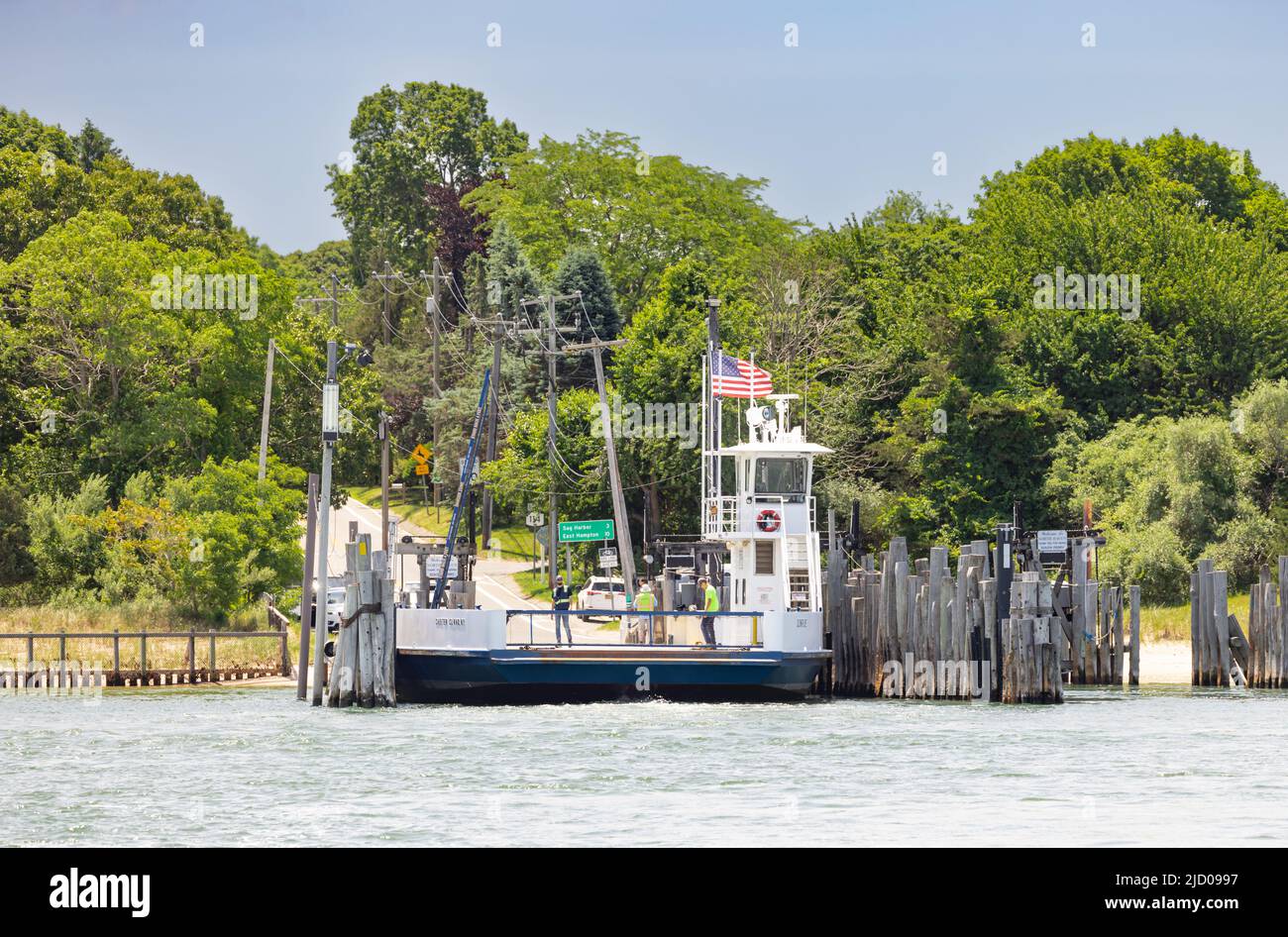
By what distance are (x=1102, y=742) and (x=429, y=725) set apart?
12707 millimetres

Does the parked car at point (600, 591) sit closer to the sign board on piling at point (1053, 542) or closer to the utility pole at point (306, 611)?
the utility pole at point (306, 611)

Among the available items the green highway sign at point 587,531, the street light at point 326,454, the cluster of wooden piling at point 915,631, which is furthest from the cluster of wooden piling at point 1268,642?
the street light at point 326,454

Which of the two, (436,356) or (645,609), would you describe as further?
(436,356)

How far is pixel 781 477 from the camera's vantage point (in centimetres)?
4466

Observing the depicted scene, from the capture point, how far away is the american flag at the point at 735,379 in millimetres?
45094

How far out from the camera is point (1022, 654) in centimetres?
4156

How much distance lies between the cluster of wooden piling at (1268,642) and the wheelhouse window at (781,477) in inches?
452

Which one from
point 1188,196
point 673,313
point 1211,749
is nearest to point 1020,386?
point 673,313

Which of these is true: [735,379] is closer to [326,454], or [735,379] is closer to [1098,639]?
[326,454]

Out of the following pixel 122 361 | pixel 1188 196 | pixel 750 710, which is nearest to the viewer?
pixel 750 710

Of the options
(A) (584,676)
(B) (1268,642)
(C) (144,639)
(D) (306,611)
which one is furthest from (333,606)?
(B) (1268,642)

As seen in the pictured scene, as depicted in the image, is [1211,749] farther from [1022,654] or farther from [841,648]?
[841,648]

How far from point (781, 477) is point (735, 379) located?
2540 mm
